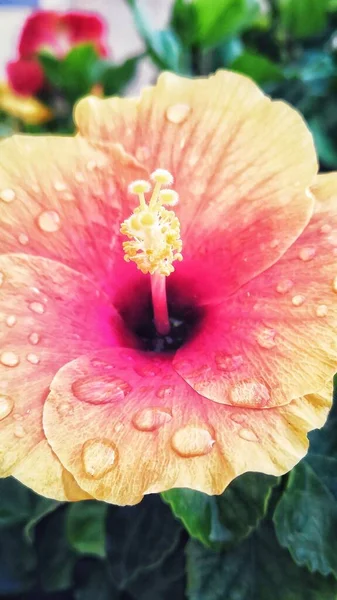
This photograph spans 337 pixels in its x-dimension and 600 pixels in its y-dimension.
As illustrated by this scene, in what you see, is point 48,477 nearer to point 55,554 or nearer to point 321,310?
point 321,310

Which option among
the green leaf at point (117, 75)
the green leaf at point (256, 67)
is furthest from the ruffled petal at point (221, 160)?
the green leaf at point (117, 75)

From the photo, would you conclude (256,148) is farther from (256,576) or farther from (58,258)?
(256,576)

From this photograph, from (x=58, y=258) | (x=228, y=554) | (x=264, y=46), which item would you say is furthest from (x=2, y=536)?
(x=264, y=46)

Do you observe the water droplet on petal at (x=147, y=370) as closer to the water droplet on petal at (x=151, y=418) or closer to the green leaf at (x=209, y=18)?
the water droplet on petal at (x=151, y=418)


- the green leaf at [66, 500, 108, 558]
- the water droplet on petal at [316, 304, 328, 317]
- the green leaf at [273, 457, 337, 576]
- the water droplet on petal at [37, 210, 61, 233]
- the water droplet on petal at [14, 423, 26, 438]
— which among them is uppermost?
the water droplet on petal at [37, 210, 61, 233]

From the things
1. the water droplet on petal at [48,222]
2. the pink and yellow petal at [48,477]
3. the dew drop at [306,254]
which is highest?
the water droplet on petal at [48,222]

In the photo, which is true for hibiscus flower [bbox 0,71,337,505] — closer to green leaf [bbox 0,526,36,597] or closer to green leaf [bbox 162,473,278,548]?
green leaf [bbox 162,473,278,548]

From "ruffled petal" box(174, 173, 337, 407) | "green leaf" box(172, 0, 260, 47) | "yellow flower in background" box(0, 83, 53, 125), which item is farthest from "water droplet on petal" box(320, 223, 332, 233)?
"yellow flower in background" box(0, 83, 53, 125)

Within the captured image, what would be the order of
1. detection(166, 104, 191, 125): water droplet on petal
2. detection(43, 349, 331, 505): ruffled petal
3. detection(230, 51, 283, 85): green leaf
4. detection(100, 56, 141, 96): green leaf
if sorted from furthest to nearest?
detection(100, 56, 141, 96): green leaf, detection(230, 51, 283, 85): green leaf, detection(166, 104, 191, 125): water droplet on petal, detection(43, 349, 331, 505): ruffled petal
